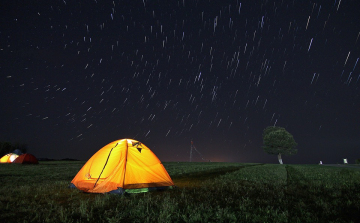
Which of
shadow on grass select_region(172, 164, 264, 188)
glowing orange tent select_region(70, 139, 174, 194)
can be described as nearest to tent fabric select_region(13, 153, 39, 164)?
shadow on grass select_region(172, 164, 264, 188)

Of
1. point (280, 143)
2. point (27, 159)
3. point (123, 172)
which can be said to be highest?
point (280, 143)

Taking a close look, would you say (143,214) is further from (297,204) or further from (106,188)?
(297,204)

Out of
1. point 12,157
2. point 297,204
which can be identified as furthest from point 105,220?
point 12,157

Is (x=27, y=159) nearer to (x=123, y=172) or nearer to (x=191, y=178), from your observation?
(x=191, y=178)

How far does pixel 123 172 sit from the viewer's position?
7.96 meters

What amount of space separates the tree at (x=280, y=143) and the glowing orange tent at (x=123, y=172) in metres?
59.6

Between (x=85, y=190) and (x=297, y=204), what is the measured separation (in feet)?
27.3

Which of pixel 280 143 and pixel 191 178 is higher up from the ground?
pixel 280 143

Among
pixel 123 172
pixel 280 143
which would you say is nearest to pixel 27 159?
pixel 123 172

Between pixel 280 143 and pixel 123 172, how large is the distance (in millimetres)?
61674

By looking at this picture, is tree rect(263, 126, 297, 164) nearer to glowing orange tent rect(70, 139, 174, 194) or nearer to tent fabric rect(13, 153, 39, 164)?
glowing orange tent rect(70, 139, 174, 194)

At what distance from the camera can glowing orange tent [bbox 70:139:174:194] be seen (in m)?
7.87

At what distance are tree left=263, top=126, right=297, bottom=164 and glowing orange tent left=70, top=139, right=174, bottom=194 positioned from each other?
5955cm

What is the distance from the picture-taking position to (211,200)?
21.3 ft
